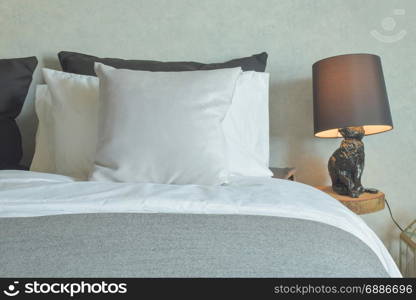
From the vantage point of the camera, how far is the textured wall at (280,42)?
6.48ft

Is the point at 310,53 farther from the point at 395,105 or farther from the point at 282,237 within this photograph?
the point at 282,237

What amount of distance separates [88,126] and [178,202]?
2.42 ft

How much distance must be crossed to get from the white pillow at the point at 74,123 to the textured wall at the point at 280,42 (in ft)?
1.65

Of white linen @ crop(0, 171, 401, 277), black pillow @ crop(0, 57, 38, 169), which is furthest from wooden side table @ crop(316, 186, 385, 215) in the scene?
black pillow @ crop(0, 57, 38, 169)

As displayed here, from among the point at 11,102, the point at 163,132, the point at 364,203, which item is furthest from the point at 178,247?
the point at 11,102

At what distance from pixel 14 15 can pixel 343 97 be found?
1.68m

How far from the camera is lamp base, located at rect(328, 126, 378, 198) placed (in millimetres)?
1715

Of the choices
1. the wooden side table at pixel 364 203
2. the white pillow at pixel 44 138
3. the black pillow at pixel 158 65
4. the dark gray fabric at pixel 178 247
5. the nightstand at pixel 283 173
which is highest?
the black pillow at pixel 158 65

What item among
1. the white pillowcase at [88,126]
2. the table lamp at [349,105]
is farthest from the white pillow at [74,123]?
the table lamp at [349,105]

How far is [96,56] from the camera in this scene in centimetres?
214

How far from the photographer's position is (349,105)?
1651 millimetres

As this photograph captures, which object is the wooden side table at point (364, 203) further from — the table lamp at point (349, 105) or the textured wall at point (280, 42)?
the textured wall at point (280, 42)

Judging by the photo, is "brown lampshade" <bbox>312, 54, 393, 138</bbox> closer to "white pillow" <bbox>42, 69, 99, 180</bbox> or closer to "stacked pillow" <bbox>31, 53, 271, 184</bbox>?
"stacked pillow" <bbox>31, 53, 271, 184</bbox>

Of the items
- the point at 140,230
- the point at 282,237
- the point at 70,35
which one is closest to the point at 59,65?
the point at 70,35
